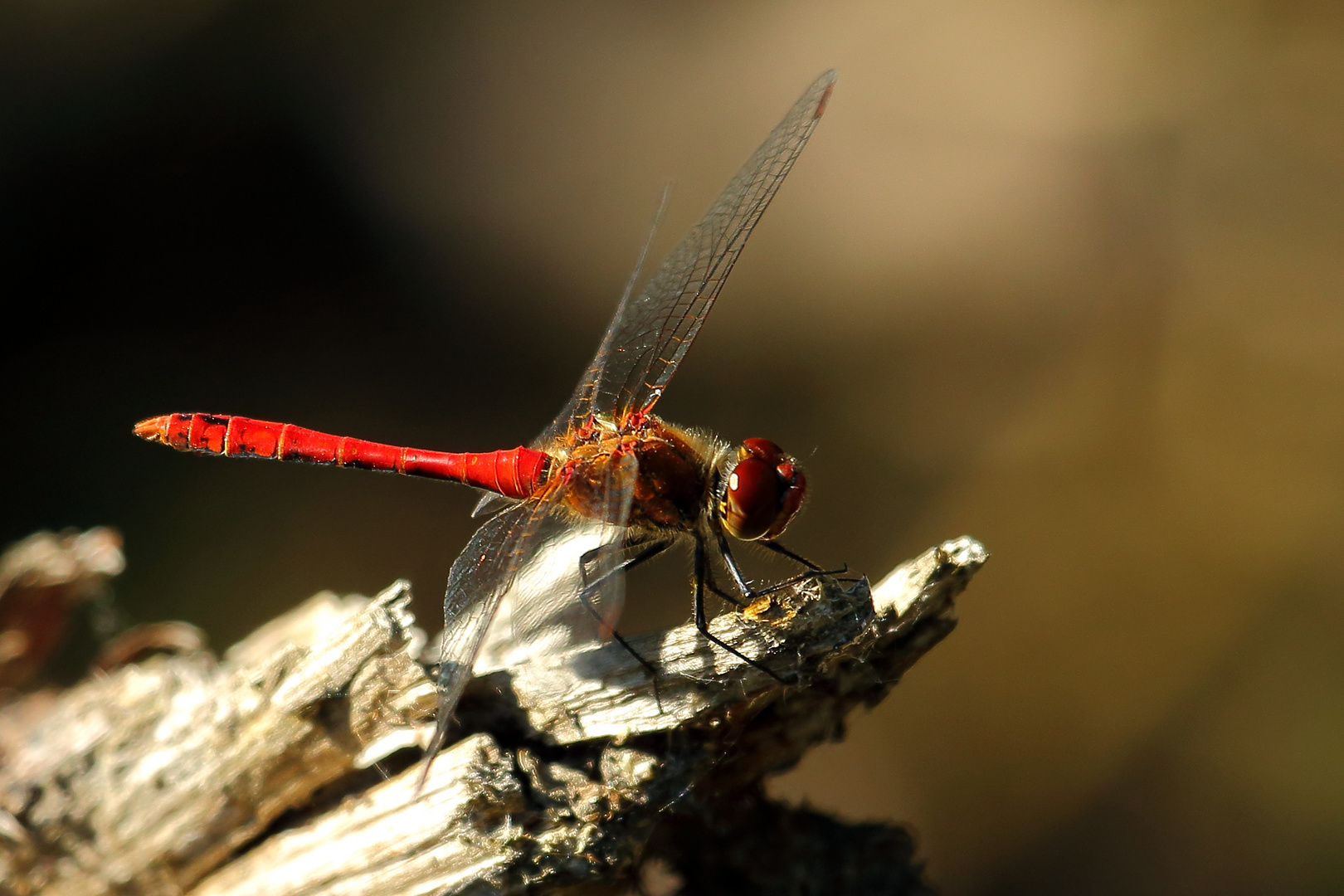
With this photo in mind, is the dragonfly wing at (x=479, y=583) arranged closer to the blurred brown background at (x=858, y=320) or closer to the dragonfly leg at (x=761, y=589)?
the dragonfly leg at (x=761, y=589)

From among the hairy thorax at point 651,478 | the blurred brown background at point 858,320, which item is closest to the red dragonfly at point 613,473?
the hairy thorax at point 651,478

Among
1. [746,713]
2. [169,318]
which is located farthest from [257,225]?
[746,713]

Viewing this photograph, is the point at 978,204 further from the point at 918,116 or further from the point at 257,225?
the point at 257,225

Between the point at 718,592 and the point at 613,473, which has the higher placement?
the point at 613,473

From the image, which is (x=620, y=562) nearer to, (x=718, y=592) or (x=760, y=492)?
(x=718, y=592)

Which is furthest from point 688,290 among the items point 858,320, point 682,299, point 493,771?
point 858,320

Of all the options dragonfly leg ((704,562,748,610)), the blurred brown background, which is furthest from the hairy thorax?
the blurred brown background
